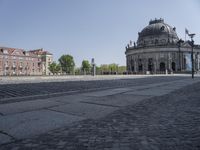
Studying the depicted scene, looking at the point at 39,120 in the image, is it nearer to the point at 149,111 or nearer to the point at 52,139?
the point at 52,139

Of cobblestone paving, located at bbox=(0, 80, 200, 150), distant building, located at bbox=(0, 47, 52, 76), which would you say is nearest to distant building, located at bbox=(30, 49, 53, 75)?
distant building, located at bbox=(0, 47, 52, 76)

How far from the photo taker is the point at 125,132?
12.3 feet

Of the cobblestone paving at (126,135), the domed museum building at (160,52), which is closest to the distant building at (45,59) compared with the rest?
the domed museum building at (160,52)

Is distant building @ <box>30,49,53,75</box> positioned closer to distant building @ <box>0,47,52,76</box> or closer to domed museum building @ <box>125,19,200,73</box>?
distant building @ <box>0,47,52,76</box>

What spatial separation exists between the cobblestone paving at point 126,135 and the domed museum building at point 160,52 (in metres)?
83.8

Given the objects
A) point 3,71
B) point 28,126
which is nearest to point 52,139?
point 28,126

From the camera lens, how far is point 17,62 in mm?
86125

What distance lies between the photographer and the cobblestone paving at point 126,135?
3084mm

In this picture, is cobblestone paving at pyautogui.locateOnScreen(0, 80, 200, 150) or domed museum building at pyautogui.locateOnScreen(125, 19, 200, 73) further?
domed museum building at pyautogui.locateOnScreen(125, 19, 200, 73)

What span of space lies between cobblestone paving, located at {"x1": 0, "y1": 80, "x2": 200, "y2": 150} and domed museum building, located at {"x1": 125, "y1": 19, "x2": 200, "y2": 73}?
8384 centimetres

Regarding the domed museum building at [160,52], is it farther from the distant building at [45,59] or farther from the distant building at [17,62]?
the distant building at [17,62]

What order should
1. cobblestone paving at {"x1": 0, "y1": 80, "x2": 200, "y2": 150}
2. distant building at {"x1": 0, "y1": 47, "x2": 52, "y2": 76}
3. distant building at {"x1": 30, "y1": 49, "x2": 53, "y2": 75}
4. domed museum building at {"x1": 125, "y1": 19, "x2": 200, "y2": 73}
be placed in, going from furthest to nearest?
1. distant building at {"x1": 30, "y1": 49, "x2": 53, "y2": 75}
2. domed museum building at {"x1": 125, "y1": 19, "x2": 200, "y2": 73}
3. distant building at {"x1": 0, "y1": 47, "x2": 52, "y2": 76}
4. cobblestone paving at {"x1": 0, "y1": 80, "x2": 200, "y2": 150}

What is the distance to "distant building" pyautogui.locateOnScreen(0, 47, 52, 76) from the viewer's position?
80.7m

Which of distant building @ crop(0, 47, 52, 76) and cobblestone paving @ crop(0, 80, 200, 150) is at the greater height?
distant building @ crop(0, 47, 52, 76)
